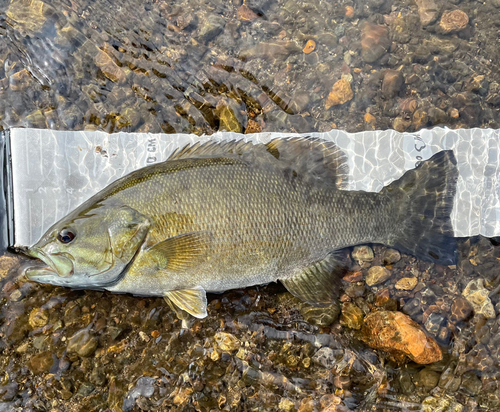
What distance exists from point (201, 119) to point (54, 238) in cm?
164

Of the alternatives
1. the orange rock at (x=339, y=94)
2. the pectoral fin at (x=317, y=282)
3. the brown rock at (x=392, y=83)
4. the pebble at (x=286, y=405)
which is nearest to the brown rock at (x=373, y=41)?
the brown rock at (x=392, y=83)

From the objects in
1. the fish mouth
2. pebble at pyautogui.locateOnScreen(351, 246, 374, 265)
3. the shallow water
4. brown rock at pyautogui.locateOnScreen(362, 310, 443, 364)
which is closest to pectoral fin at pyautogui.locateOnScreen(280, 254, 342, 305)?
the shallow water

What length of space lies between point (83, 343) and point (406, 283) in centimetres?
287

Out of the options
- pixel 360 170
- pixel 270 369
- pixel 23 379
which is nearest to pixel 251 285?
pixel 270 369

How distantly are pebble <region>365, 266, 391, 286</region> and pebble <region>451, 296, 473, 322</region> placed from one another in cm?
62

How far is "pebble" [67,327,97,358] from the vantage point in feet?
10.0

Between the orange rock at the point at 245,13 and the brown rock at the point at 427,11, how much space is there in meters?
1.66

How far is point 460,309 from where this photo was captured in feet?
10.8

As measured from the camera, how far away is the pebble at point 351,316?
321cm

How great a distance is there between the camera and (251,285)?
3.10 metres

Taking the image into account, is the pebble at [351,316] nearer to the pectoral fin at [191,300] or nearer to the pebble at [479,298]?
the pebble at [479,298]

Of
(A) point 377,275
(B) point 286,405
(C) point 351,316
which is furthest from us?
(A) point 377,275

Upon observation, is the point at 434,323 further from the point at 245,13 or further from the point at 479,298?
the point at 245,13

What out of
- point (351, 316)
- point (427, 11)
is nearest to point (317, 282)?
point (351, 316)
